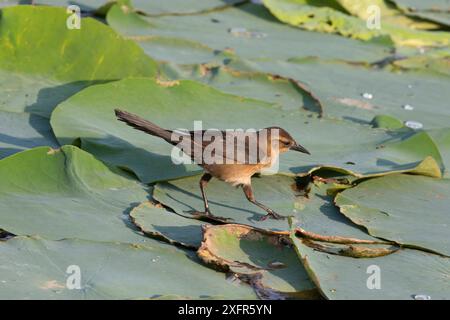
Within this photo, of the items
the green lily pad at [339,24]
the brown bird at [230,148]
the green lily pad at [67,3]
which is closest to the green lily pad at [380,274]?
the brown bird at [230,148]

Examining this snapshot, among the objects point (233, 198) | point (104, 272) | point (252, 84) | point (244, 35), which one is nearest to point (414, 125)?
point (252, 84)

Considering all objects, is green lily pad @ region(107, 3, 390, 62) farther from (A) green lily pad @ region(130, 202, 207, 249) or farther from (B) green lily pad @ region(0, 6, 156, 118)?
(A) green lily pad @ region(130, 202, 207, 249)

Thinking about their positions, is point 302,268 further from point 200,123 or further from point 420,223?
point 200,123

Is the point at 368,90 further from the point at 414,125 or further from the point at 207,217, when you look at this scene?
the point at 207,217

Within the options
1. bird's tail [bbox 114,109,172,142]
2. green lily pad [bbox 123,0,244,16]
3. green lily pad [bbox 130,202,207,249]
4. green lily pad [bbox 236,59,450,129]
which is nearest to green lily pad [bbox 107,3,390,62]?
green lily pad [bbox 123,0,244,16]

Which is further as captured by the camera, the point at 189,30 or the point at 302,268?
the point at 189,30
